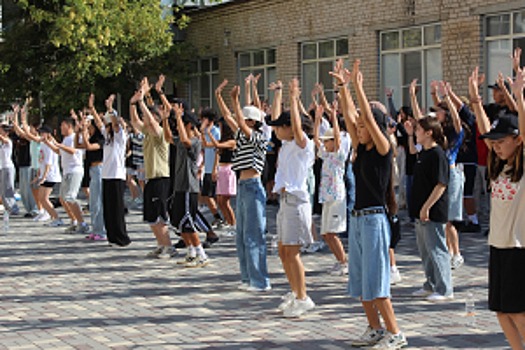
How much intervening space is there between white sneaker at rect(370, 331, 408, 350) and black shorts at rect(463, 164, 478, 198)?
7632 millimetres

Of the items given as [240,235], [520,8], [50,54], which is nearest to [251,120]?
[240,235]

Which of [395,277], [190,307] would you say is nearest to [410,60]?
[395,277]

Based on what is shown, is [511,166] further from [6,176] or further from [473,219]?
[6,176]

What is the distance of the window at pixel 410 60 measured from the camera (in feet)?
66.1

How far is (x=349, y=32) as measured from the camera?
2247 cm

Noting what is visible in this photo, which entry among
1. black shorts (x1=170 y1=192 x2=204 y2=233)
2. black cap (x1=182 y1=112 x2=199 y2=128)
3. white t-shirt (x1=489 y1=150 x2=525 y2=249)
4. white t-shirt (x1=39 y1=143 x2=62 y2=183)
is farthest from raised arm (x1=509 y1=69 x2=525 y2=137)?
white t-shirt (x1=39 y1=143 x2=62 y2=183)

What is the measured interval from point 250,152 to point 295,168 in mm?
1017

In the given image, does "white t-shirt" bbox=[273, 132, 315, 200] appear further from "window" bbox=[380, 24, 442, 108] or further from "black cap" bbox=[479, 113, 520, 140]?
"window" bbox=[380, 24, 442, 108]

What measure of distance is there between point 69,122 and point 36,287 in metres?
5.78

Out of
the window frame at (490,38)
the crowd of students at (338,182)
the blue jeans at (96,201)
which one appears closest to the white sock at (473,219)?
the crowd of students at (338,182)

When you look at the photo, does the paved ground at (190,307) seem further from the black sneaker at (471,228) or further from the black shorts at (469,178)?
the black shorts at (469,178)

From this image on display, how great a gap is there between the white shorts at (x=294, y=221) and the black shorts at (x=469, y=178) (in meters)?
6.19

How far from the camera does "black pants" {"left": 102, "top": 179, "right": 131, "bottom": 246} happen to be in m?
13.4

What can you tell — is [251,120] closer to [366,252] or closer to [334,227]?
[334,227]
